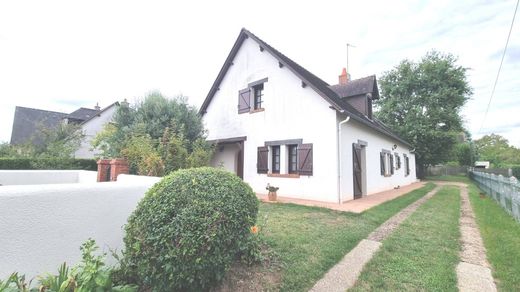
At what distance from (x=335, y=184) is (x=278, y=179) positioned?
2.39 metres

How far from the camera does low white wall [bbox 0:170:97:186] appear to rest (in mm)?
5227

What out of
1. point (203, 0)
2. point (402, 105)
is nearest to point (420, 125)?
point (402, 105)

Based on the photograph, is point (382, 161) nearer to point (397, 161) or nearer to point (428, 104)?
point (397, 161)

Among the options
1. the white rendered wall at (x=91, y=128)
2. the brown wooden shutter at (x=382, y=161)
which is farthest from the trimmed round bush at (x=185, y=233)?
the white rendered wall at (x=91, y=128)

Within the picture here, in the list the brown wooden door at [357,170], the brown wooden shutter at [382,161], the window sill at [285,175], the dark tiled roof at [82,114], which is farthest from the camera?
the dark tiled roof at [82,114]

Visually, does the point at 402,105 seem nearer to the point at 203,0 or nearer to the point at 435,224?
the point at 435,224

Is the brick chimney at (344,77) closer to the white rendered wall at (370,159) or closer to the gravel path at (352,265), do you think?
the white rendered wall at (370,159)

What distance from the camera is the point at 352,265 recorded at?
10.6 ft

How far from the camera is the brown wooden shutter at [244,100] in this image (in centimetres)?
1045

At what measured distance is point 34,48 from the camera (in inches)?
302

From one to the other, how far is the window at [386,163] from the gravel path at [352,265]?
7.97 m

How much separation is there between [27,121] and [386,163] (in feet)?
104

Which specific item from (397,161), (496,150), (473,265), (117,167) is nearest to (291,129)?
(117,167)

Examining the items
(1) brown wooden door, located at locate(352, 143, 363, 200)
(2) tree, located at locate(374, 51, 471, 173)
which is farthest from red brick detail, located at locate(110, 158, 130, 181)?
(2) tree, located at locate(374, 51, 471, 173)
